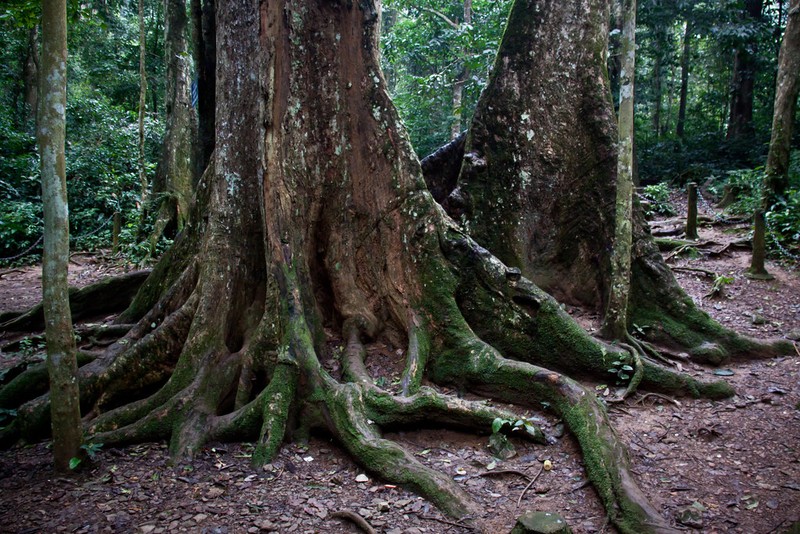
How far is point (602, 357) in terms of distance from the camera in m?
4.70

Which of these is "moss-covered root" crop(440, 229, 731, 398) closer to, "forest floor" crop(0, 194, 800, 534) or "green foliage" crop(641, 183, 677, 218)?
"forest floor" crop(0, 194, 800, 534)

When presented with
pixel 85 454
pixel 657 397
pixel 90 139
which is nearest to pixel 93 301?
pixel 85 454

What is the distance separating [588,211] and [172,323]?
180 inches

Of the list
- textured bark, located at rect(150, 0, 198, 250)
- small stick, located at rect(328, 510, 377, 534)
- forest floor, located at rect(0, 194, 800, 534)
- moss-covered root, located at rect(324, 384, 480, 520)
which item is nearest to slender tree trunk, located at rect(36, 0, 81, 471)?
forest floor, located at rect(0, 194, 800, 534)

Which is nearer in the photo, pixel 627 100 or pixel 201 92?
pixel 627 100

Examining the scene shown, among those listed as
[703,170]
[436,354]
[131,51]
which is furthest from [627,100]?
[131,51]

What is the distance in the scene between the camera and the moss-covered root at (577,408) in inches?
121

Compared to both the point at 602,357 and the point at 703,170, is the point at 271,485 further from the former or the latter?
the point at 703,170

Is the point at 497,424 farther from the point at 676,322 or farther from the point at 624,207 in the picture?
the point at 676,322

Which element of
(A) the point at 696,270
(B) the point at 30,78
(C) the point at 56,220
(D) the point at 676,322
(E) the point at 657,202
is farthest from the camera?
(B) the point at 30,78

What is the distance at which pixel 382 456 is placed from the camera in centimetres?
363

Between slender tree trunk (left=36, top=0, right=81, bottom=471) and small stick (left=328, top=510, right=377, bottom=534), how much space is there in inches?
74.6

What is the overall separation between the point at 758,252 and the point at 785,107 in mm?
4053

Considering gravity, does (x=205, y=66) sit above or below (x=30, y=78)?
below
